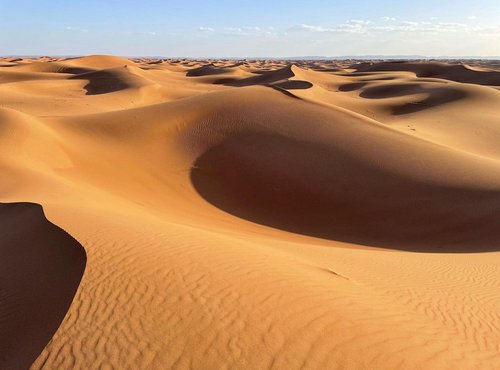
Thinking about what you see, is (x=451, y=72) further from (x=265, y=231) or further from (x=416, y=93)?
(x=265, y=231)

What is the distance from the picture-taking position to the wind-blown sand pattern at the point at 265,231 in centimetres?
372

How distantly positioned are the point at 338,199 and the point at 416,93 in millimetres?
26042

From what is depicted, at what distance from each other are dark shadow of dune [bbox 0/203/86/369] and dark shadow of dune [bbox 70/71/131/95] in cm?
3070

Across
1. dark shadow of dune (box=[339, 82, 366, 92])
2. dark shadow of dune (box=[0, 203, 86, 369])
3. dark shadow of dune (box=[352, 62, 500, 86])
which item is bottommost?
dark shadow of dune (box=[339, 82, 366, 92])

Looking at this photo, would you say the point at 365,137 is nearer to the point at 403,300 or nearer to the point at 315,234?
the point at 315,234

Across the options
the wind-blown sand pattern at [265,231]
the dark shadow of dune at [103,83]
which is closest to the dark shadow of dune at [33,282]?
the wind-blown sand pattern at [265,231]

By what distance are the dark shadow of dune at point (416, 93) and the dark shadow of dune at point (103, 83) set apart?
19.9 meters

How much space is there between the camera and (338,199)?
39.7 ft

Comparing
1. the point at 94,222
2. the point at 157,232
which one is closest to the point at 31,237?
the point at 94,222

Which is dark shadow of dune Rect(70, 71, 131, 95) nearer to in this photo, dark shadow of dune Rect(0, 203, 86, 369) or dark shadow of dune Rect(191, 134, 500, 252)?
dark shadow of dune Rect(191, 134, 500, 252)

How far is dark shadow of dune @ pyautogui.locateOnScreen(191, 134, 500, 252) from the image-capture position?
33.4ft

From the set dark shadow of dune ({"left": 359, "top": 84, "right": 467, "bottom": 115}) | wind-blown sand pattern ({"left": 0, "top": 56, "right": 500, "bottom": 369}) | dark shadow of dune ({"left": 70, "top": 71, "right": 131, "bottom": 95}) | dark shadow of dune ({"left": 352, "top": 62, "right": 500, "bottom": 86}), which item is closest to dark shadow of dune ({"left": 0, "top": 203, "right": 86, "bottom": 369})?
wind-blown sand pattern ({"left": 0, "top": 56, "right": 500, "bottom": 369})

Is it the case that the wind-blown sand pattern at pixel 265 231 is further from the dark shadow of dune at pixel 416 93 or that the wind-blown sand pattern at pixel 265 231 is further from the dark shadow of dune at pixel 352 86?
the dark shadow of dune at pixel 352 86

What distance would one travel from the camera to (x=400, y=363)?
3.63 meters
